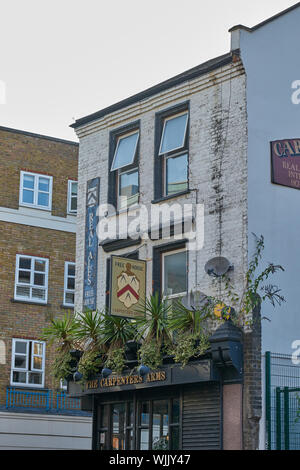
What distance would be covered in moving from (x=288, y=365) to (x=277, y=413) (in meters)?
1.09

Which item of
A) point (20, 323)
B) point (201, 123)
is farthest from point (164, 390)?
point (20, 323)

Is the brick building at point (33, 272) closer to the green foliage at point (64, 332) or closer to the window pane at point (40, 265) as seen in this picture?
the window pane at point (40, 265)

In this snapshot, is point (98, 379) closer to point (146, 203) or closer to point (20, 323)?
point (146, 203)

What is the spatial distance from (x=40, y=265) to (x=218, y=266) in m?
12.3

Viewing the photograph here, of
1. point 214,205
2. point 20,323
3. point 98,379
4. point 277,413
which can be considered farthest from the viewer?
point 20,323

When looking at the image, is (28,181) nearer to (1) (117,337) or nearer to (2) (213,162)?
(1) (117,337)

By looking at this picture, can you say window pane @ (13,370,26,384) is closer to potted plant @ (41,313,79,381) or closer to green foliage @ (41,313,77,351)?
potted plant @ (41,313,79,381)

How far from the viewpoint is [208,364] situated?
1797 cm

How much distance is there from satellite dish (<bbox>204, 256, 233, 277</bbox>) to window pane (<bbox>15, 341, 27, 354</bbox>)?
11.7 m

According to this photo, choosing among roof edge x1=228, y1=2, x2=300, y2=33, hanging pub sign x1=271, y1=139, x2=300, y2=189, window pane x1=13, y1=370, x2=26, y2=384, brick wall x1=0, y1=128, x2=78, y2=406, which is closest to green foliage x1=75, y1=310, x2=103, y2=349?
hanging pub sign x1=271, y1=139, x2=300, y2=189

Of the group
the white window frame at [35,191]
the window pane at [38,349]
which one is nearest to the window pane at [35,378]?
the window pane at [38,349]

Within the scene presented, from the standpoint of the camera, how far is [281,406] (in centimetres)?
1794

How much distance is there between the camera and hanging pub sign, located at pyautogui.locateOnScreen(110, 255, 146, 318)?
1920 cm

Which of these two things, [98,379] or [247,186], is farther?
[98,379]
